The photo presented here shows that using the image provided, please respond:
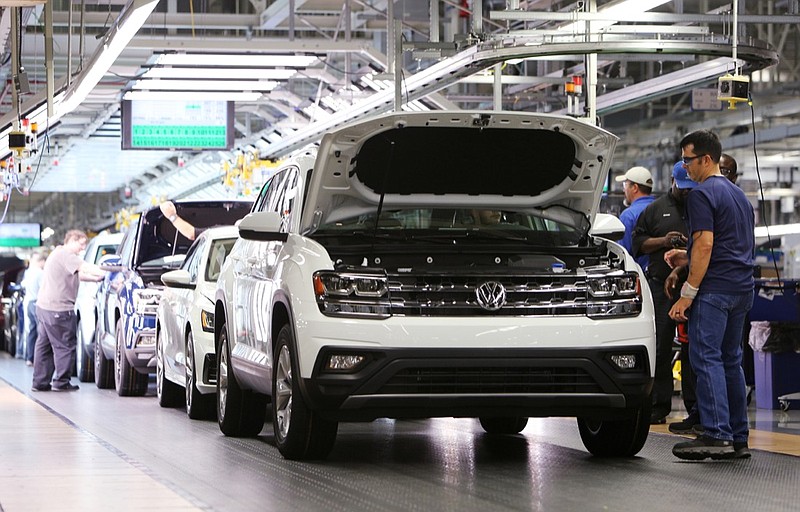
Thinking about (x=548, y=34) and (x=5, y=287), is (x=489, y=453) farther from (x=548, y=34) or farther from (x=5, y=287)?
(x=5, y=287)

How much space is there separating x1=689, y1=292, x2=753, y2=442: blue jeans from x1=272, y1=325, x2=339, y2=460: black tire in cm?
217

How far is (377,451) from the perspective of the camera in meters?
9.41

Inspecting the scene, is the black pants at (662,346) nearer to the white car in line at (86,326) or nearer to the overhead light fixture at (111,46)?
the overhead light fixture at (111,46)

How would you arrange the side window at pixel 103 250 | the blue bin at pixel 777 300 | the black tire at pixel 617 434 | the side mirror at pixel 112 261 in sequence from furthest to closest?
1. the side window at pixel 103 250
2. the side mirror at pixel 112 261
3. the blue bin at pixel 777 300
4. the black tire at pixel 617 434

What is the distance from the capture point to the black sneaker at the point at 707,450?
856 cm

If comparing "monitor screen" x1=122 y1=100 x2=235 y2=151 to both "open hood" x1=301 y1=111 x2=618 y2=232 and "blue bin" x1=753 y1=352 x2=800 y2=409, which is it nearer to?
"blue bin" x1=753 y1=352 x2=800 y2=409

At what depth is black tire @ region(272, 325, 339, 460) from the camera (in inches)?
326

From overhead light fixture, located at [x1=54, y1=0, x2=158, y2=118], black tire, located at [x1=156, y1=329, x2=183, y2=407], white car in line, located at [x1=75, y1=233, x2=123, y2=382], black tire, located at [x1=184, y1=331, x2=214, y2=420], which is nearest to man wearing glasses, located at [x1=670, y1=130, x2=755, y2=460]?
black tire, located at [x1=184, y1=331, x2=214, y2=420]

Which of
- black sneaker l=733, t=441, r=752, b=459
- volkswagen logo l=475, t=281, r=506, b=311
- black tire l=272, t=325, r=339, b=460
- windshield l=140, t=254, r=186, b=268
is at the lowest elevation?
black sneaker l=733, t=441, r=752, b=459

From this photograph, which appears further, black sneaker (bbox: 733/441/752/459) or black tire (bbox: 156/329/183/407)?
black tire (bbox: 156/329/183/407)

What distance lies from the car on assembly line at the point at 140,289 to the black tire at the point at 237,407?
492 centimetres

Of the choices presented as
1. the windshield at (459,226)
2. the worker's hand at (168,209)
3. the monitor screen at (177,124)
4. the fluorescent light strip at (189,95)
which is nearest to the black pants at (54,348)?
the worker's hand at (168,209)

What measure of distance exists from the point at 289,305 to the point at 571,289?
159 cm

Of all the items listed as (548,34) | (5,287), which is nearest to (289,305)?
(548,34)
